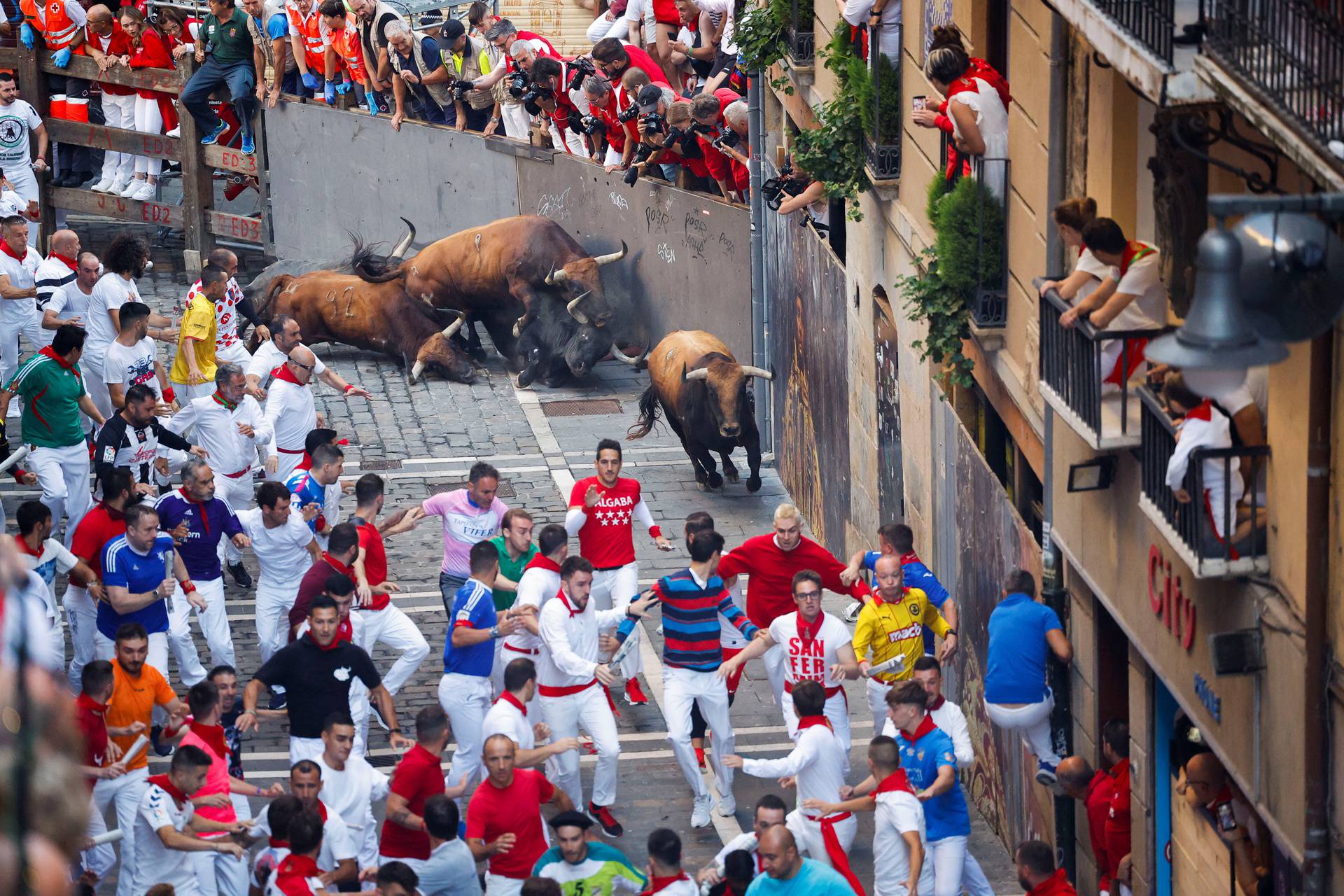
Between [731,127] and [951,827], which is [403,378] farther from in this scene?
[951,827]

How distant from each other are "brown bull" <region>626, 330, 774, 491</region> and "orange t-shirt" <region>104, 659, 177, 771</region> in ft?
26.9

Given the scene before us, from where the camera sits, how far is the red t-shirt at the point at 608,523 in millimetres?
13664

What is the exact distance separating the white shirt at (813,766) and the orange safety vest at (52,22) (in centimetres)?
2032

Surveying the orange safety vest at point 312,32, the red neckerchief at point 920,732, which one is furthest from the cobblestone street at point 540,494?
the orange safety vest at point 312,32

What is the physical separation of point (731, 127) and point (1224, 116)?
41.3 feet

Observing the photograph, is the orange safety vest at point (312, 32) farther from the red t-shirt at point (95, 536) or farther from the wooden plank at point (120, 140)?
the red t-shirt at point (95, 536)

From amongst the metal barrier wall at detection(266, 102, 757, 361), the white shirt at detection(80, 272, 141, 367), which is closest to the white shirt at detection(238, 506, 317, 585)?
the white shirt at detection(80, 272, 141, 367)

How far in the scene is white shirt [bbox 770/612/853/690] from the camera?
11.5 m

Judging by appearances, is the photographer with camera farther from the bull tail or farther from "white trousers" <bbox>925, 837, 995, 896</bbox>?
"white trousers" <bbox>925, 837, 995, 896</bbox>

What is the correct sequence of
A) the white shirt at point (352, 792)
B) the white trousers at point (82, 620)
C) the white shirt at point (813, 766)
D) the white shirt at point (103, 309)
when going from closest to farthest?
the white shirt at point (352, 792) → the white shirt at point (813, 766) → the white trousers at point (82, 620) → the white shirt at point (103, 309)

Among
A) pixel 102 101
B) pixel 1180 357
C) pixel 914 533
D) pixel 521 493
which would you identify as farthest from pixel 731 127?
pixel 1180 357

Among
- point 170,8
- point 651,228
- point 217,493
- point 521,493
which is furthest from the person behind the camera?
point 170,8

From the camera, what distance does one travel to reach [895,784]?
971 cm

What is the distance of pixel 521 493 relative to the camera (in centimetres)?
1862
